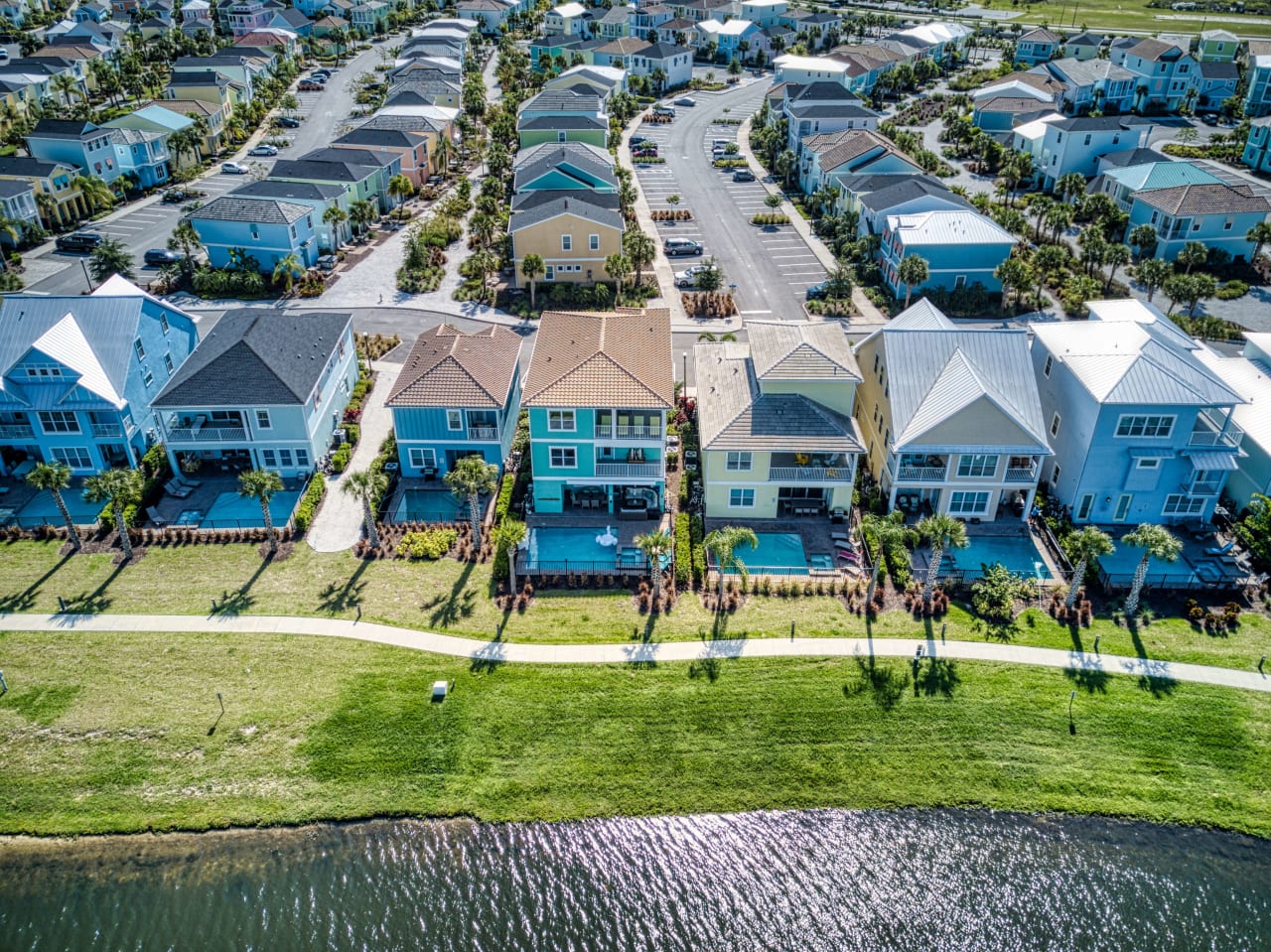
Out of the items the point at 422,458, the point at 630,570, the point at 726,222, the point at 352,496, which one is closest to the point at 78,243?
the point at 352,496

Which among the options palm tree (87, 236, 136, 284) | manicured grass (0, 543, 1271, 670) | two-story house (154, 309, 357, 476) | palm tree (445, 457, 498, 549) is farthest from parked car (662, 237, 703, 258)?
manicured grass (0, 543, 1271, 670)

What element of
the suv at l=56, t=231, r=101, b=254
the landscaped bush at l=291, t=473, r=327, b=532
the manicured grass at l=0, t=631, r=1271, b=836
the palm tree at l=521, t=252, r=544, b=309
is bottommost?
the manicured grass at l=0, t=631, r=1271, b=836

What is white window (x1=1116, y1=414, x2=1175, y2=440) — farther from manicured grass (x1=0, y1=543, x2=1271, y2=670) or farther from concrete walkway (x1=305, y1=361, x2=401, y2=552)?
concrete walkway (x1=305, y1=361, x2=401, y2=552)

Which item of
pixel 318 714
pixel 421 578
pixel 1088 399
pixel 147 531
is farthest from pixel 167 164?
pixel 1088 399

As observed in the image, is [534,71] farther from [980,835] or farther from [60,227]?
[980,835]

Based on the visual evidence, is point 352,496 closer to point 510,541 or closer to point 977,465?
point 510,541

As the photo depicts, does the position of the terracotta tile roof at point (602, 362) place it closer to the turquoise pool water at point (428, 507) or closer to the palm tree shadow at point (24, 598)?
the turquoise pool water at point (428, 507)

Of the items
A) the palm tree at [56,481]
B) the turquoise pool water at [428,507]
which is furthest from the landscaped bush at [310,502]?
the palm tree at [56,481]
